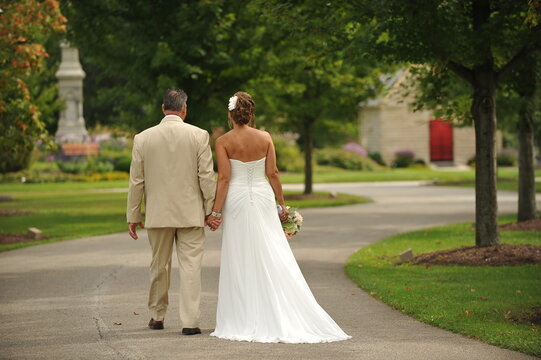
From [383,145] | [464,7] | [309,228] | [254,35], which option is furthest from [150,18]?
[383,145]

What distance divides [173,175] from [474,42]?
20.8 feet

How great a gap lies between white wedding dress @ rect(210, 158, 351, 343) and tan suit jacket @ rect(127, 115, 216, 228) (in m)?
0.26

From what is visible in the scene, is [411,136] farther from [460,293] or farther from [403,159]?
[460,293]

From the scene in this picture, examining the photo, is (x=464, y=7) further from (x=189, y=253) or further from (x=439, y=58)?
(x=189, y=253)

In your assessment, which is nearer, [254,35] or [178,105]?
[178,105]

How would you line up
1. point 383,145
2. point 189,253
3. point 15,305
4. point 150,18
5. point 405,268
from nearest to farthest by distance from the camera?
1. point 189,253
2. point 15,305
3. point 405,268
4. point 150,18
5. point 383,145

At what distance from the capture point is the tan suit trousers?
28.0 ft

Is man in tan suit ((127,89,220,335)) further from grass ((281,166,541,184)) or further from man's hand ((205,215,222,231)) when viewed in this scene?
grass ((281,166,541,184))

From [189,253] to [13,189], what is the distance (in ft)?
97.3

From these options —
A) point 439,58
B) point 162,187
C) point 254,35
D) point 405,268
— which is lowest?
point 405,268

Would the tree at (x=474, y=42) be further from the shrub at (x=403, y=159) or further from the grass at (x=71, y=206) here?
the shrub at (x=403, y=159)

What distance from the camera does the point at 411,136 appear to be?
54.7 m

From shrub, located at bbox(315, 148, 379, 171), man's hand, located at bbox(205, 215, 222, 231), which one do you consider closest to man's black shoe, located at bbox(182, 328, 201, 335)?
man's hand, located at bbox(205, 215, 222, 231)

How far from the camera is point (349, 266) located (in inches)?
544
